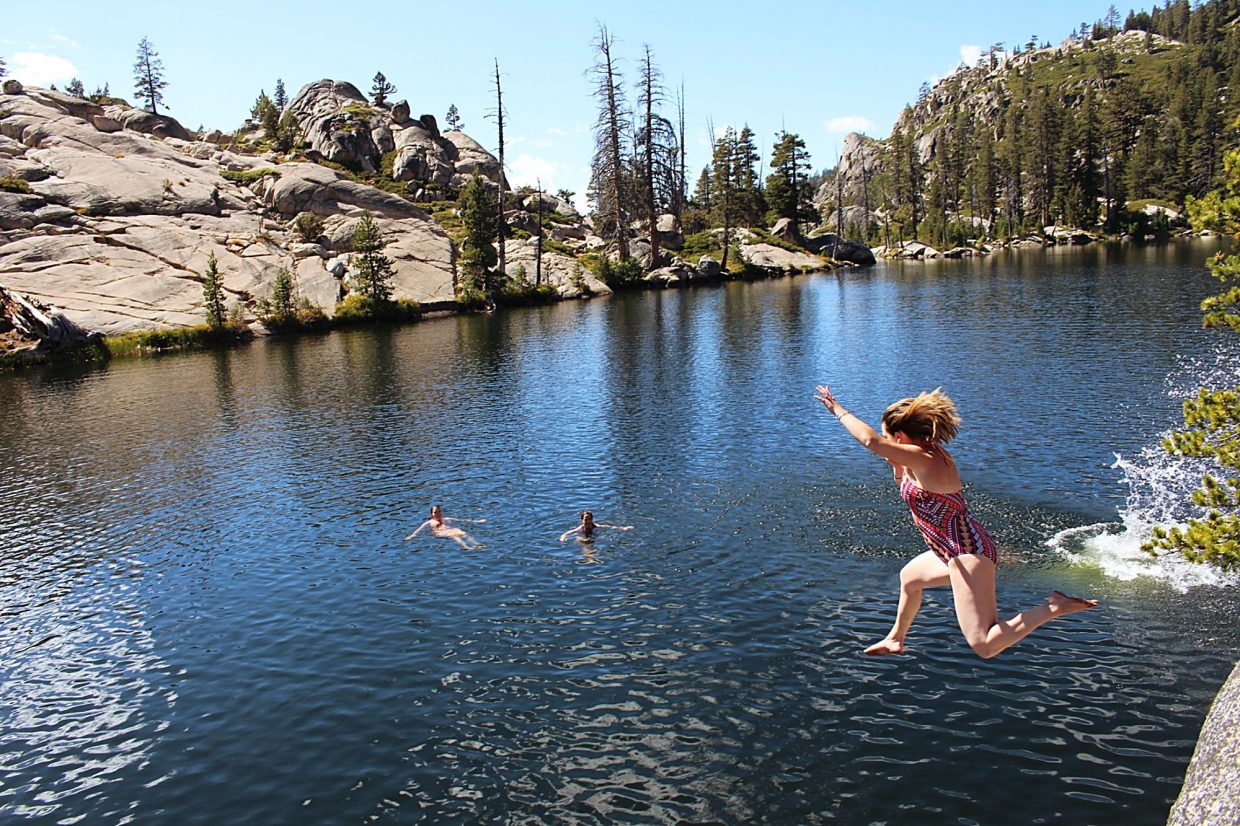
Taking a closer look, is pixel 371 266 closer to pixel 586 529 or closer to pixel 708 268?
pixel 708 268

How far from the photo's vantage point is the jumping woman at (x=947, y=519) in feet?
26.5

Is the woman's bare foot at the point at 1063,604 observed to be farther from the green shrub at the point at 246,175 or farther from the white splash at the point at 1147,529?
the green shrub at the point at 246,175

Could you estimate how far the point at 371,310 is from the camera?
85.8 metres

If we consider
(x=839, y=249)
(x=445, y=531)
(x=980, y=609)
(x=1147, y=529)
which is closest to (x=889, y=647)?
(x=980, y=609)

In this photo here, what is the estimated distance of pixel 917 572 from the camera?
879 centimetres

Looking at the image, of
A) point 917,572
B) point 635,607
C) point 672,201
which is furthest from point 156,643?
point 672,201

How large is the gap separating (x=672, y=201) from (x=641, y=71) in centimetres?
4340

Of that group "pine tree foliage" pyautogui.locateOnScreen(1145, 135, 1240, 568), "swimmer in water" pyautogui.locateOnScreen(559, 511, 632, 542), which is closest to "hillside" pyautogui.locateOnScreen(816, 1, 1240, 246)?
"swimmer in water" pyautogui.locateOnScreen(559, 511, 632, 542)

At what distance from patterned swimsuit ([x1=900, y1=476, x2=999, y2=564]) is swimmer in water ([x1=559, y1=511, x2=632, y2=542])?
15069 millimetres

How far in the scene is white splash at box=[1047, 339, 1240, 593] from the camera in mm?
18339

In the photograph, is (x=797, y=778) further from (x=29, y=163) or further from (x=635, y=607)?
(x=29, y=163)

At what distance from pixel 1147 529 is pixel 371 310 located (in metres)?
78.2

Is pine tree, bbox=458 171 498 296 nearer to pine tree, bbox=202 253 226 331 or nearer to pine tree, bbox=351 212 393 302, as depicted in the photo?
→ pine tree, bbox=351 212 393 302

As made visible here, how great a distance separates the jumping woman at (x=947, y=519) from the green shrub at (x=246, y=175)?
118m
